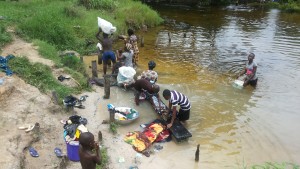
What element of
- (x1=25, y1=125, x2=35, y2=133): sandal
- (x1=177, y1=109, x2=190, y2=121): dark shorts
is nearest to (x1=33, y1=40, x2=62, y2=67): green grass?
(x1=25, y1=125, x2=35, y2=133): sandal

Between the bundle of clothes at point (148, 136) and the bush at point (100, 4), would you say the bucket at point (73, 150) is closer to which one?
the bundle of clothes at point (148, 136)

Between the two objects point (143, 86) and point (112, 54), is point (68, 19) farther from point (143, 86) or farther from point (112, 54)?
point (143, 86)

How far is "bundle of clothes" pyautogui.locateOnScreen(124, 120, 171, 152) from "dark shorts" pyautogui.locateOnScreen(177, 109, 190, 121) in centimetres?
62

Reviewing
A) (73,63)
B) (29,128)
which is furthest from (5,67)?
(29,128)

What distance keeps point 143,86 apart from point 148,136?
7.14ft

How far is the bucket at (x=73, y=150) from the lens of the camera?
6.48m

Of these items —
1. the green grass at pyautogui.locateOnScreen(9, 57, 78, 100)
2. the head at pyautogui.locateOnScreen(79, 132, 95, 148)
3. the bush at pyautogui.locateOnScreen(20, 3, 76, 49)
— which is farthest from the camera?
the bush at pyautogui.locateOnScreen(20, 3, 76, 49)

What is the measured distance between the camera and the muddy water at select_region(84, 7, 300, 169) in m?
8.11

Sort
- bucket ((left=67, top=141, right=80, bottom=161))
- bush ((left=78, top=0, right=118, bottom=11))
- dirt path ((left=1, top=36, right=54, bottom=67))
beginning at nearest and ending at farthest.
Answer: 1. bucket ((left=67, top=141, right=80, bottom=161))
2. dirt path ((left=1, top=36, right=54, bottom=67))
3. bush ((left=78, top=0, right=118, bottom=11))

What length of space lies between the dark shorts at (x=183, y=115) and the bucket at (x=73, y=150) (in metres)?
3.39

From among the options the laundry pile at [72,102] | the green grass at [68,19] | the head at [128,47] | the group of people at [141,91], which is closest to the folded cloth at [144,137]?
the group of people at [141,91]

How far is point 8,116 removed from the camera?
25.2 ft

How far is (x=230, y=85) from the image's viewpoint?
1219 centimetres

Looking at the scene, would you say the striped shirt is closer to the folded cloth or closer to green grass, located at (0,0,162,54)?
the folded cloth
